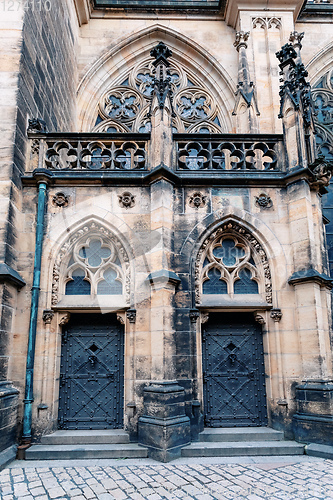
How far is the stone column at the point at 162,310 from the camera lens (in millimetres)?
5746

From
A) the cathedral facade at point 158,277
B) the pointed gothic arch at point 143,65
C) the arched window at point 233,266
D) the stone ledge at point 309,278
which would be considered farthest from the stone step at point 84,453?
the pointed gothic arch at point 143,65

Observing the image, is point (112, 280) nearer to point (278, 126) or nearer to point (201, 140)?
point (201, 140)

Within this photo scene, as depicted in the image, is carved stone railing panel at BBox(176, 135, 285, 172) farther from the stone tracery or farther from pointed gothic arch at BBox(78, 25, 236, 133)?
pointed gothic arch at BBox(78, 25, 236, 133)

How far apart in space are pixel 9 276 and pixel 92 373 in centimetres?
218

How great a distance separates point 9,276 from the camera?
599 cm

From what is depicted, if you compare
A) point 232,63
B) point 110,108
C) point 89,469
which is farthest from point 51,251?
point 232,63

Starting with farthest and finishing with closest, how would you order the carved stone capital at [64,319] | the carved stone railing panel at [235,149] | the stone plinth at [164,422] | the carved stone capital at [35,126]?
the carved stone railing panel at [235,149], the carved stone capital at [35,126], the carved stone capital at [64,319], the stone plinth at [164,422]

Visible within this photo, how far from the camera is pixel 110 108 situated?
11992 mm

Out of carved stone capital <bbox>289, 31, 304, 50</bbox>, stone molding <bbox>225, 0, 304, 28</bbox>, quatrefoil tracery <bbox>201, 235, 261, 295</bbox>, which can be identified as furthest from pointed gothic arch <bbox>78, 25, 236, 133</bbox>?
quatrefoil tracery <bbox>201, 235, 261, 295</bbox>

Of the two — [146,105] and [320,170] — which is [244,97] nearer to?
[146,105]

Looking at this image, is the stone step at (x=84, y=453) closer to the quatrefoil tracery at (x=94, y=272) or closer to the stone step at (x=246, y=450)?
the stone step at (x=246, y=450)

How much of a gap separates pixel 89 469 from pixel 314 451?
3.24 m

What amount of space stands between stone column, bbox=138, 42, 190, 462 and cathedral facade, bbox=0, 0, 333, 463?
26 millimetres

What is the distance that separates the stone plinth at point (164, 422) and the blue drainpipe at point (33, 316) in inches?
68.6
